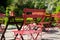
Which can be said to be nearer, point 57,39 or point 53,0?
point 57,39

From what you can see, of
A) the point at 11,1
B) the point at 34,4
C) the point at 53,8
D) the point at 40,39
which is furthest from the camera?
the point at 11,1

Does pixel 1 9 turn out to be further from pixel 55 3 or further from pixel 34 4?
pixel 55 3

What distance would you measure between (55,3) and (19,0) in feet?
10.1

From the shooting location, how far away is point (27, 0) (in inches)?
730

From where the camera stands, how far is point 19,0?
1845 centimetres

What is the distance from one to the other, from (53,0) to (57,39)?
7.70 meters

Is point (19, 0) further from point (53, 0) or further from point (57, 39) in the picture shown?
point (57, 39)

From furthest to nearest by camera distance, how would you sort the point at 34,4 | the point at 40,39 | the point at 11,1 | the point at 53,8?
the point at 11,1 < the point at 34,4 < the point at 53,8 < the point at 40,39

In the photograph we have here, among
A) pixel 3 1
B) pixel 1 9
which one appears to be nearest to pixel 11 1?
pixel 3 1

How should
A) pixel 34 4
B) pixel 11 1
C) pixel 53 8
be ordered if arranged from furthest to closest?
pixel 11 1, pixel 34 4, pixel 53 8

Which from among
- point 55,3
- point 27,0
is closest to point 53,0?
point 55,3

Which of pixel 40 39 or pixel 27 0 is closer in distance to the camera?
pixel 40 39

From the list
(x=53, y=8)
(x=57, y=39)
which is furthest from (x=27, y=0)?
(x=57, y=39)

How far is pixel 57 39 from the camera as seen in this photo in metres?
9.56
